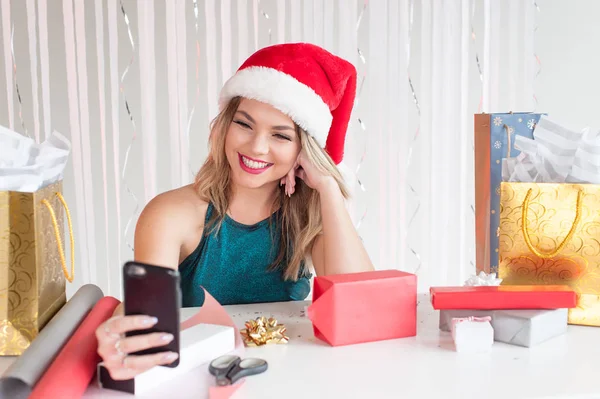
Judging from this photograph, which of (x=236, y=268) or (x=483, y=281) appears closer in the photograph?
(x=483, y=281)

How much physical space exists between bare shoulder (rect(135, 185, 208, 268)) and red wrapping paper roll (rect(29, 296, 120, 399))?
0.46 meters

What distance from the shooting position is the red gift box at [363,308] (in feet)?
3.22

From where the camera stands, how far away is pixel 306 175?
1.55m

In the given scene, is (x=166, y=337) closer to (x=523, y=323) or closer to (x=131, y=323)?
(x=131, y=323)

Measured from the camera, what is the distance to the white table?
0.81 meters

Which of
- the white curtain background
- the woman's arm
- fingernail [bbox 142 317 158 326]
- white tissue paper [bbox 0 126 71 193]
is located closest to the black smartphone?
fingernail [bbox 142 317 158 326]

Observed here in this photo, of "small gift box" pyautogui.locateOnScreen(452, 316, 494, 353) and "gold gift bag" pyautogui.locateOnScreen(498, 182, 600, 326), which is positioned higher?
"gold gift bag" pyautogui.locateOnScreen(498, 182, 600, 326)

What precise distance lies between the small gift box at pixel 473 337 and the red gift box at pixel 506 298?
56 mm

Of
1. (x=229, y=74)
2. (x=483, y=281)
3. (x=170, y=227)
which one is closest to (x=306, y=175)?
(x=170, y=227)

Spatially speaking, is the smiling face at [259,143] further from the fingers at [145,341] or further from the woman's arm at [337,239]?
the fingers at [145,341]

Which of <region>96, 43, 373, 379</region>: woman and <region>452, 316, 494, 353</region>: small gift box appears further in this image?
<region>96, 43, 373, 379</region>: woman

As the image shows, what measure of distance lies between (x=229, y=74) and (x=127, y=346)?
1.93 meters

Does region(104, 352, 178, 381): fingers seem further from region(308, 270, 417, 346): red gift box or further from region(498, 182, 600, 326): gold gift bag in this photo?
region(498, 182, 600, 326): gold gift bag

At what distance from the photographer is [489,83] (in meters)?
2.77
